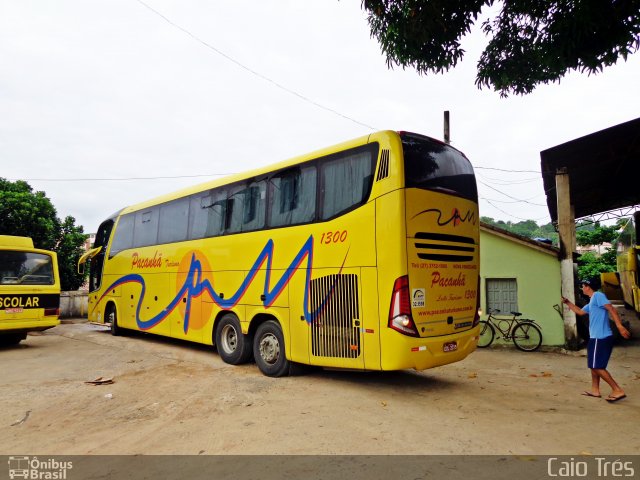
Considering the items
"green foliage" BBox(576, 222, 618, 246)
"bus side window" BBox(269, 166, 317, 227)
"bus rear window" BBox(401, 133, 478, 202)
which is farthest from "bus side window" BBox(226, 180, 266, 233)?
"green foliage" BBox(576, 222, 618, 246)

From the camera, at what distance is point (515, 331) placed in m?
11.4

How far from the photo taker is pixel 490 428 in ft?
15.9

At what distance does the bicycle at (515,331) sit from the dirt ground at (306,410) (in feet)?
7.22

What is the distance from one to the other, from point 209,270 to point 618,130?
35.6 feet

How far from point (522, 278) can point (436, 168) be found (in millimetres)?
6733

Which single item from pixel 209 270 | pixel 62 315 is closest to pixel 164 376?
pixel 209 270

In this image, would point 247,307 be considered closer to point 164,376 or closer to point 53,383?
point 164,376

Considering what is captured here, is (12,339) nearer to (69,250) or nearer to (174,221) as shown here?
(174,221)

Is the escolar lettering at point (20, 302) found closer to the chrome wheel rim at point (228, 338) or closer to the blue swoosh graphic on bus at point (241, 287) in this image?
the blue swoosh graphic on bus at point (241, 287)

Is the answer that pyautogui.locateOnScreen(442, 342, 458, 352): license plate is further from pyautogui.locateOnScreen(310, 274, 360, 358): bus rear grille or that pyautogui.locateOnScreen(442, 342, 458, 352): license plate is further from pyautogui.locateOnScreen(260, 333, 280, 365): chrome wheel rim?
pyautogui.locateOnScreen(260, 333, 280, 365): chrome wheel rim

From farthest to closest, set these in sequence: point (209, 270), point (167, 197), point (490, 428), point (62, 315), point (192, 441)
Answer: point (62, 315) < point (167, 197) < point (209, 270) < point (490, 428) < point (192, 441)

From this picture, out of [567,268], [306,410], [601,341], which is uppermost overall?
[567,268]

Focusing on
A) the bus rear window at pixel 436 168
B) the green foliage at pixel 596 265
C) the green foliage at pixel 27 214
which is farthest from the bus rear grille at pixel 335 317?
the green foliage at pixel 596 265

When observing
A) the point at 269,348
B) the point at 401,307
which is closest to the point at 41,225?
the point at 269,348
